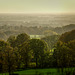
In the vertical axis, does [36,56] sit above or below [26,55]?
below

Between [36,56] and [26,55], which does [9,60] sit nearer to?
[26,55]

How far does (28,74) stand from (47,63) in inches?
286

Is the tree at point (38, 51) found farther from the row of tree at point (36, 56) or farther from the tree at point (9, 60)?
the tree at point (9, 60)

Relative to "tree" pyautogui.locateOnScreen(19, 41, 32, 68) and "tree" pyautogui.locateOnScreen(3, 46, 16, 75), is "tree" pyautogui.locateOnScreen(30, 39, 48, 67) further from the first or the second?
"tree" pyautogui.locateOnScreen(3, 46, 16, 75)

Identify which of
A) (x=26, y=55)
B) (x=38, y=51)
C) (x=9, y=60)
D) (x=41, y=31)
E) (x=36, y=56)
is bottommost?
(x=36, y=56)

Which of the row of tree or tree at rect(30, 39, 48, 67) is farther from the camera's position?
tree at rect(30, 39, 48, 67)

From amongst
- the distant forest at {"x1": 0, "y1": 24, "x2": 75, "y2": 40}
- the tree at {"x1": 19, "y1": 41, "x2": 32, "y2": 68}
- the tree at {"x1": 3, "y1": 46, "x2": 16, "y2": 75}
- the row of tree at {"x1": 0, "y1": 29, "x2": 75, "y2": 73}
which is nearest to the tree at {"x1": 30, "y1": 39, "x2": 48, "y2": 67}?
the row of tree at {"x1": 0, "y1": 29, "x2": 75, "y2": 73}

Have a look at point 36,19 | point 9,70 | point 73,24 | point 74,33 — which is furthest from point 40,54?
point 36,19

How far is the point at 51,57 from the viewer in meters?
26.9

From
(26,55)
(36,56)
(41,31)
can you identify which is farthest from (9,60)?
(41,31)

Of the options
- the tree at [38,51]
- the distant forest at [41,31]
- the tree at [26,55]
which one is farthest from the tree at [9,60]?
the distant forest at [41,31]

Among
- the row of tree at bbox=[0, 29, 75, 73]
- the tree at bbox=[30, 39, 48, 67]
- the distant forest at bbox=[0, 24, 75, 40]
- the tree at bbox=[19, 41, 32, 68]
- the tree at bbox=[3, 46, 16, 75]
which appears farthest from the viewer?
the distant forest at bbox=[0, 24, 75, 40]

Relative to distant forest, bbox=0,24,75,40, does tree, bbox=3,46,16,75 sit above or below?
below

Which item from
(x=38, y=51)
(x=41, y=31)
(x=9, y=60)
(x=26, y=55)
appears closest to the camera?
(x=9, y=60)
